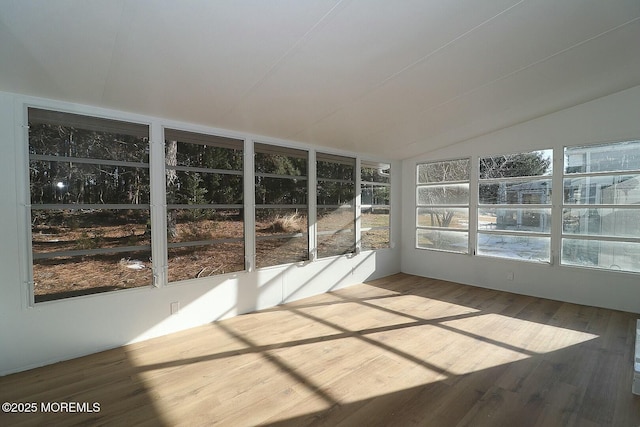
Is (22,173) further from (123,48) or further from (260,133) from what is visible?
(260,133)

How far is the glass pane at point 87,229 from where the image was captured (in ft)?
8.98

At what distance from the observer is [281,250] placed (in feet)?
14.6

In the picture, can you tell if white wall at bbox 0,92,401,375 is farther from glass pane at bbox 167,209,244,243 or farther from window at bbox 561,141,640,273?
window at bbox 561,141,640,273

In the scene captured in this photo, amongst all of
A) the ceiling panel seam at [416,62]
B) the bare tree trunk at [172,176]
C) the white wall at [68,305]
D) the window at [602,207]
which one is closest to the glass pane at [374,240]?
the white wall at [68,305]

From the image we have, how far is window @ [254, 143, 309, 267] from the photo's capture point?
4.23 m

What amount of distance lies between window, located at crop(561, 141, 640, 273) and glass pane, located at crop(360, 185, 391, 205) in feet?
9.69

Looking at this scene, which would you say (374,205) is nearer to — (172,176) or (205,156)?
(205,156)

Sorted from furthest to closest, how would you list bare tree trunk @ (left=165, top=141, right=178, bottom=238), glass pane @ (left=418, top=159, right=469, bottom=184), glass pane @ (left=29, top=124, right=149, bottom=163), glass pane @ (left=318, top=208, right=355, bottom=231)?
1. glass pane @ (left=418, top=159, right=469, bottom=184)
2. glass pane @ (left=318, top=208, right=355, bottom=231)
3. bare tree trunk @ (left=165, top=141, right=178, bottom=238)
4. glass pane @ (left=29, top=124, right=149, bottom=163)

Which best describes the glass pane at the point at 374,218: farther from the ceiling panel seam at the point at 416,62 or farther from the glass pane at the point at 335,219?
the ceiling panel seam at the point at 416,62

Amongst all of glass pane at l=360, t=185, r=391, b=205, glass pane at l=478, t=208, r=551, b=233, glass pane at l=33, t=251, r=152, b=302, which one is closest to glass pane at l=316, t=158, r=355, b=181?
glass pane at l=360, t=185, r=391, b=205

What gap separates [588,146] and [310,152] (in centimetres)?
423

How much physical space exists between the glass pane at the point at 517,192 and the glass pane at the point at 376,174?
179 centimetres

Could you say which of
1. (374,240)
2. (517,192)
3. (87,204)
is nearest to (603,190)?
(517,192)

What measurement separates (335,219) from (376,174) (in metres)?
1.49
